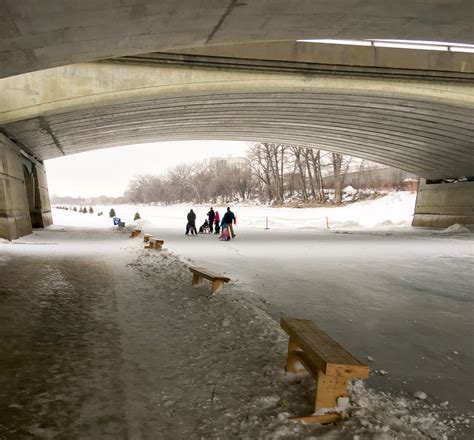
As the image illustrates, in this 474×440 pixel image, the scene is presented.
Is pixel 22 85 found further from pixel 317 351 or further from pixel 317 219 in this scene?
pixel 317 219

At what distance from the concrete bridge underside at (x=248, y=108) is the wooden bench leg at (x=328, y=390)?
13723 mm

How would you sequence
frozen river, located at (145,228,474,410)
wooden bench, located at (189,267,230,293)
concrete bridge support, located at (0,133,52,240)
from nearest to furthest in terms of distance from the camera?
frozen river, located at (145,228,474,410) → wooden bench, located at (189,267,230,293) → concrete bridge support, located at (0,133,52,240)

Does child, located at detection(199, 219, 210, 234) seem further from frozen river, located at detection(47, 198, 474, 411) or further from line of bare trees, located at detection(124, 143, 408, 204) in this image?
line of bare trees, located at detection(124, 143, 408, 204)

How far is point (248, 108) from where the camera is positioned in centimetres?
1998

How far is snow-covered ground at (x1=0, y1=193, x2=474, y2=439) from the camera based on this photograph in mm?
3055

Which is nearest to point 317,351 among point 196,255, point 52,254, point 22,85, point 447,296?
point 447,296

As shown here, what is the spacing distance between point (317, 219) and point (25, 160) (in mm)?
24362

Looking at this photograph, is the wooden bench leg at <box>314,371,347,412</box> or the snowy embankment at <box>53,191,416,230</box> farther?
the snowy embankment at <box>53,191,416,230</box>

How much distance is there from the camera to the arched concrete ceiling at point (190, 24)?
4.88m

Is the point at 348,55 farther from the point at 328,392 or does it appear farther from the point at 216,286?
the point at 328,392

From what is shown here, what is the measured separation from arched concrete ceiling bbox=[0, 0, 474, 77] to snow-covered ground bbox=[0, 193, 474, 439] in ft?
12.4

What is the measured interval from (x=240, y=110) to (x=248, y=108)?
70 cm

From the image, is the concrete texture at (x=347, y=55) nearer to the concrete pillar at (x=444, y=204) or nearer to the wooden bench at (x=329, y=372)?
the wooden bench at (x=329, y=372)

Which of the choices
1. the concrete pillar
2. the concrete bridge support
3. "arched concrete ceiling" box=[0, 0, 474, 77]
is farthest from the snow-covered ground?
the concrete pillar
